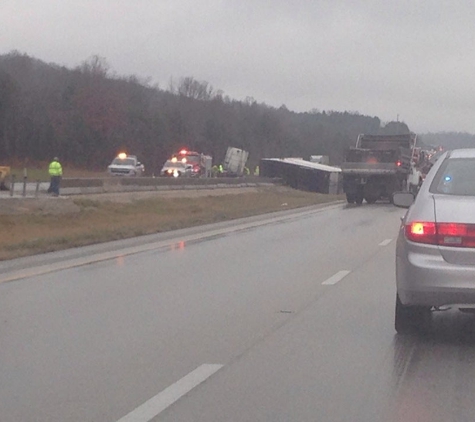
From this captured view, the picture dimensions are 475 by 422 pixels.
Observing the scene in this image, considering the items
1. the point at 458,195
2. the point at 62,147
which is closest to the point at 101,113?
the point at 62,147

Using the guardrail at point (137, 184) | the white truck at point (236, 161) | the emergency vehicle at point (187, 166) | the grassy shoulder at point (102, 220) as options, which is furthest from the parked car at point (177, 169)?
the grassy shoulder at point (102, 220)

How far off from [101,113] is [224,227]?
6840 cm

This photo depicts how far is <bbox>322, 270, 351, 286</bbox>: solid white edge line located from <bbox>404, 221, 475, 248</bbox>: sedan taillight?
498 cm

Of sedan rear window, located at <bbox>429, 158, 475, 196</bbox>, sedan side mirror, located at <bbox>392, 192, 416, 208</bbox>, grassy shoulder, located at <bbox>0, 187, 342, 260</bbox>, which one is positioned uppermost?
sedan rear window, located at <bbox>429, 158, 475, 196</bbox>

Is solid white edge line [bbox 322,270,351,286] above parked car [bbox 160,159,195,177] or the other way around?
above

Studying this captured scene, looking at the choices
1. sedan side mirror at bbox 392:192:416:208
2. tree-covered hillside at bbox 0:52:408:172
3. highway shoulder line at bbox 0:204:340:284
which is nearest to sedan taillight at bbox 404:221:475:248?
sedan side mirror at bbox 392:192:416:208

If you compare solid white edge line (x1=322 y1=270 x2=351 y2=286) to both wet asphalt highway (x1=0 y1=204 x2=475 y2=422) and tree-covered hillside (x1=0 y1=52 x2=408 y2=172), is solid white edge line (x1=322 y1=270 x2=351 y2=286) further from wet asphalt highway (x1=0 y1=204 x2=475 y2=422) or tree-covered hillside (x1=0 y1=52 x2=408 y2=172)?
tree-covered hillside (x1=0 y1=52 x2=408 y2=172)

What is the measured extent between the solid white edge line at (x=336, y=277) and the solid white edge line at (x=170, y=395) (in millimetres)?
5953

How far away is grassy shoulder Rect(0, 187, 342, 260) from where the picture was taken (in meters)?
19.2

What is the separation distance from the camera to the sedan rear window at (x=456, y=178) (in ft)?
28.5

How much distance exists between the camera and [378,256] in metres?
17.7

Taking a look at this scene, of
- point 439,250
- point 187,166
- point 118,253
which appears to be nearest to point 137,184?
point 187,166

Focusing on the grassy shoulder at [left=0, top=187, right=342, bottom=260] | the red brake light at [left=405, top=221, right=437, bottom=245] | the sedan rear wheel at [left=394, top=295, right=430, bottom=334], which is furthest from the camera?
the grassy shoulder at [left=0, top=187, right=342, bottom=260]

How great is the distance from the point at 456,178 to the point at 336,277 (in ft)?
17.9
